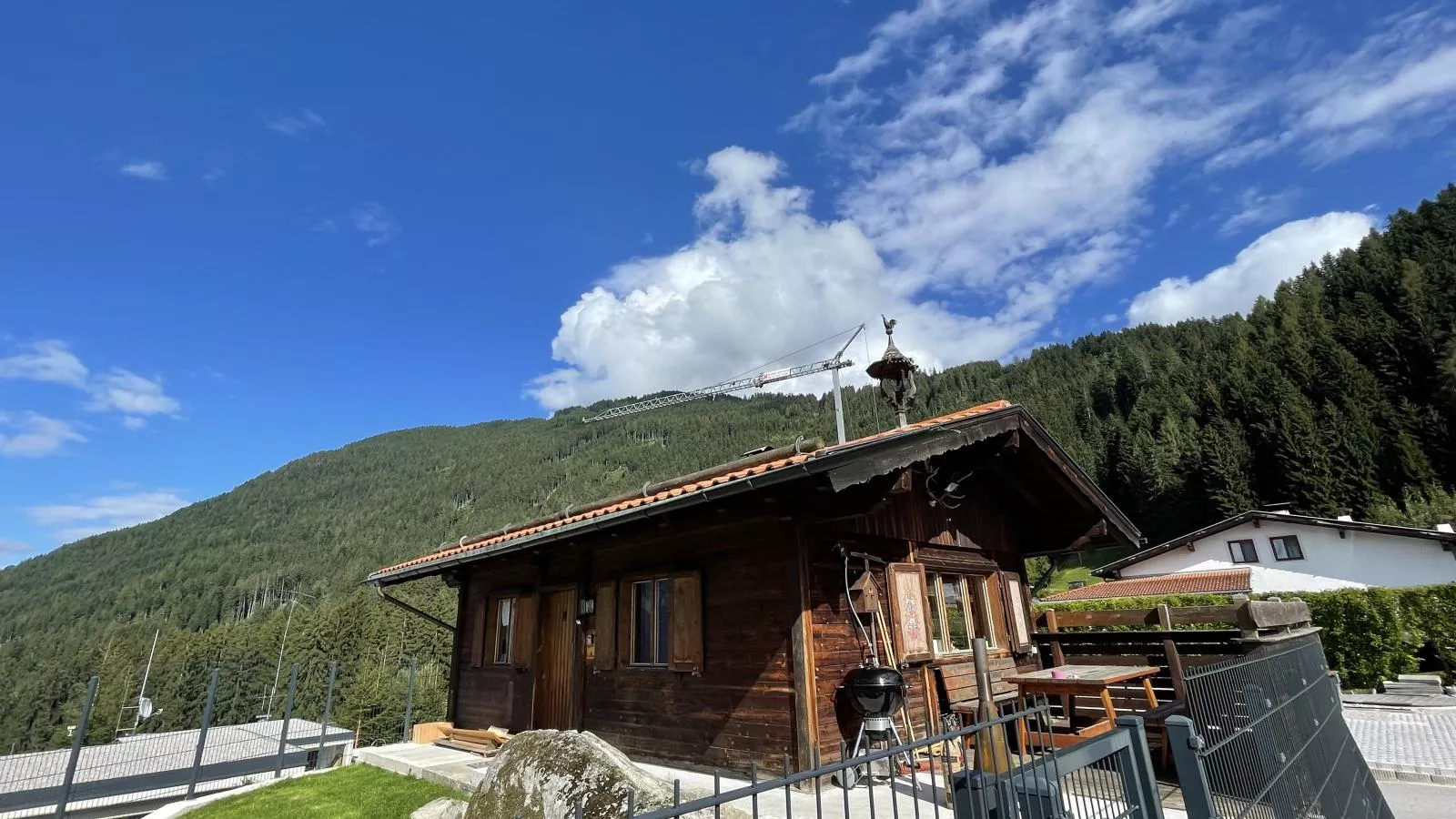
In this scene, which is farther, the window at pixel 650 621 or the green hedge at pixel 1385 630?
the green hedge at pixel 1385 630

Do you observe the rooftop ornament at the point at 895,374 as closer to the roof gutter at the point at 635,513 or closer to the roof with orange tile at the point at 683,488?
the roof with orange tile at the point at 683,488

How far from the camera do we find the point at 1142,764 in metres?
3.09

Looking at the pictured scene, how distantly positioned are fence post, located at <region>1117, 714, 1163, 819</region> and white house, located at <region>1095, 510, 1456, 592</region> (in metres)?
29.3

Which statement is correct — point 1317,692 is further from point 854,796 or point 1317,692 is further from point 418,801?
point 418,801

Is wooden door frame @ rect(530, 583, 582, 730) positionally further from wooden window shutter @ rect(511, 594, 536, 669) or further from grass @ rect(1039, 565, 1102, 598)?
grass @ rect(1039, 565, 1102, 598)

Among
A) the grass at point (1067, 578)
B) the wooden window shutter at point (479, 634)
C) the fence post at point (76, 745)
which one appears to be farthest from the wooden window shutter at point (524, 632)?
the grass at point (1067, 578)

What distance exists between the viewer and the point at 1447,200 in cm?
6662

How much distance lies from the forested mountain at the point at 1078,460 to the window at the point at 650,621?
34.8 metres

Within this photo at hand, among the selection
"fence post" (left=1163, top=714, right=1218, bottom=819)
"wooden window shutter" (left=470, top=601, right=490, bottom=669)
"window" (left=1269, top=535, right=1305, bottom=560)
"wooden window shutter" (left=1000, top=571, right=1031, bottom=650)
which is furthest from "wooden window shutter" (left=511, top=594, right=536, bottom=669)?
"window" (left=1269, top=535, right=1305, bottom=560)

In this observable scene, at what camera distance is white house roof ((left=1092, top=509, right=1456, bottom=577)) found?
24.3 meters

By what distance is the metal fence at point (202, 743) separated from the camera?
43.6ft

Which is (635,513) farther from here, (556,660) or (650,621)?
(556,660)

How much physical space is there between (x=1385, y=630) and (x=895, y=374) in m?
17.8

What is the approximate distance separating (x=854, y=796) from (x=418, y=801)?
5.45 metres
